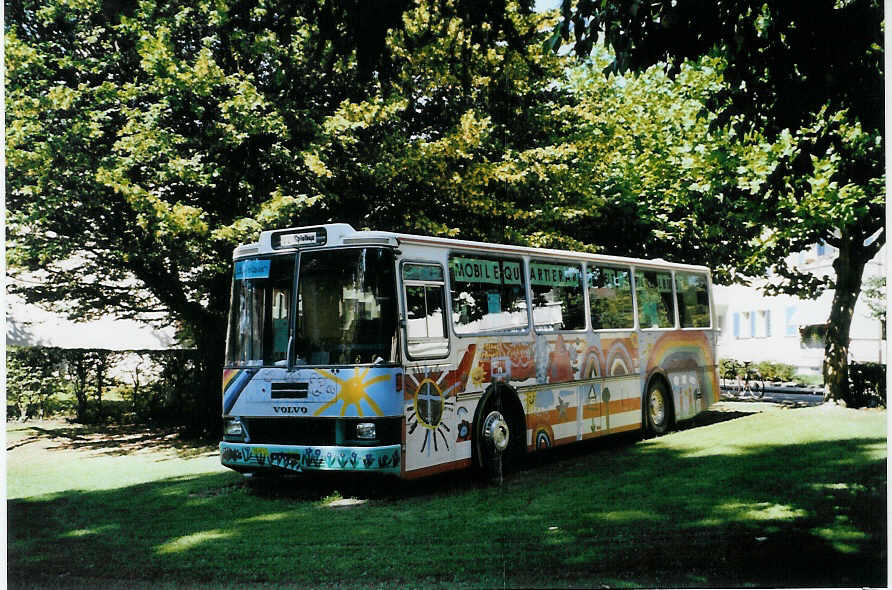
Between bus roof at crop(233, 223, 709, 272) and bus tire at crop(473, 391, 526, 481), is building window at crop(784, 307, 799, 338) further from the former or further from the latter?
bus roof at crop(233, 223, 709, 272)

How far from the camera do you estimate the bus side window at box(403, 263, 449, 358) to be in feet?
25.9

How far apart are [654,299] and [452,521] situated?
5660 millimetres

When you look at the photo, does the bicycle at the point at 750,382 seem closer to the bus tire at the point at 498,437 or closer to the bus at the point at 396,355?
the bus at the point at 396,355

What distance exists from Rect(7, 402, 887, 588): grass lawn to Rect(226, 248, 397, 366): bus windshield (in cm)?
131

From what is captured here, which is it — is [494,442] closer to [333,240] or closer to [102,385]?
[333,240]

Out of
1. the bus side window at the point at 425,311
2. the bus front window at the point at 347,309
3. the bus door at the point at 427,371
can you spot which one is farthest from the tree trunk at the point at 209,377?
the bus side window at the point at 425,311

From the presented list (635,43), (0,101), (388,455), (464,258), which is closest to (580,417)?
(464,258)

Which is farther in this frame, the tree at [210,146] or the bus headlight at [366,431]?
the tree at [210,146]

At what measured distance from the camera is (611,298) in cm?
1083

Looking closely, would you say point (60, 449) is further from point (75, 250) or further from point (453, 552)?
point (453, 552)

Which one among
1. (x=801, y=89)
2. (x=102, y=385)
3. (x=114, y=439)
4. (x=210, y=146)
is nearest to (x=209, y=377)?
(x=102, y=385)

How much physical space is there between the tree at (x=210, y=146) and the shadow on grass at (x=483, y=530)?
227 centimetres

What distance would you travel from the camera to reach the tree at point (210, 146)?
824cm

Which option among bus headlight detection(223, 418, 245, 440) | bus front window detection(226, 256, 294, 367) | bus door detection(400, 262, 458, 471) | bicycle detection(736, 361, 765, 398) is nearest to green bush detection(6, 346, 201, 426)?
bus headlight detection(223, 418, 245, 440)
